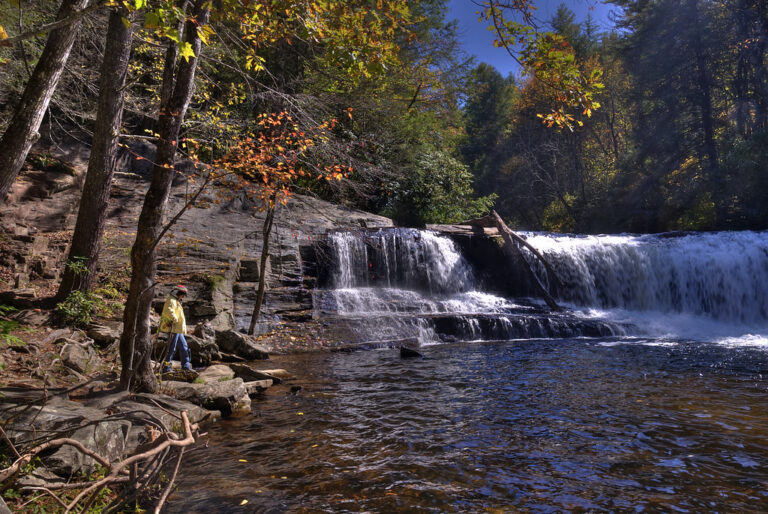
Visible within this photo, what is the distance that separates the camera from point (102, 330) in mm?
8500

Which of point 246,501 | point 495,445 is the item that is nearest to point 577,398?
Answer: point 495,445

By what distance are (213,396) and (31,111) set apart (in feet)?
13.5

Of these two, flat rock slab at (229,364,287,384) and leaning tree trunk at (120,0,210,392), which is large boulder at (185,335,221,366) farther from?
leaning tree trunk at (120,0,210,392)

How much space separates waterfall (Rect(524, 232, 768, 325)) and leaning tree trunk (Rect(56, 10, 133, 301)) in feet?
49.8

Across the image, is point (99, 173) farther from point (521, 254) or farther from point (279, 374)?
point (521, 254)

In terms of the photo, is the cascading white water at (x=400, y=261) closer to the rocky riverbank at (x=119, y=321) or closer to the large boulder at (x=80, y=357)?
the rocky riverbank at (x=119, y=321)

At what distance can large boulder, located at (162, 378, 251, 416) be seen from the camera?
6.29 metres

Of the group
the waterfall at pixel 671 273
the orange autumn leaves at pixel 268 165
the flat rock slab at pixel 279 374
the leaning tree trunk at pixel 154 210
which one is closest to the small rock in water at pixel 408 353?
the flat rock slab at pixel 279 374

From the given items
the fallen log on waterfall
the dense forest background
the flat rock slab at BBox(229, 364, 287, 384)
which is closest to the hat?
the flat rock slab at BBox(229, 364, 287, 384)

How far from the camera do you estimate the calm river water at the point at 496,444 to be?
155 inches

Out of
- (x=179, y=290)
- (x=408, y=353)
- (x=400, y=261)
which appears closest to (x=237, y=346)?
(x=179, y=290)

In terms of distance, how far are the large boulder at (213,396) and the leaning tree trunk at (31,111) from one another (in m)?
3.16

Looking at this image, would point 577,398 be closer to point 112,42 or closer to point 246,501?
point 246,501

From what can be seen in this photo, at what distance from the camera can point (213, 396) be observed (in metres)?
6.38
